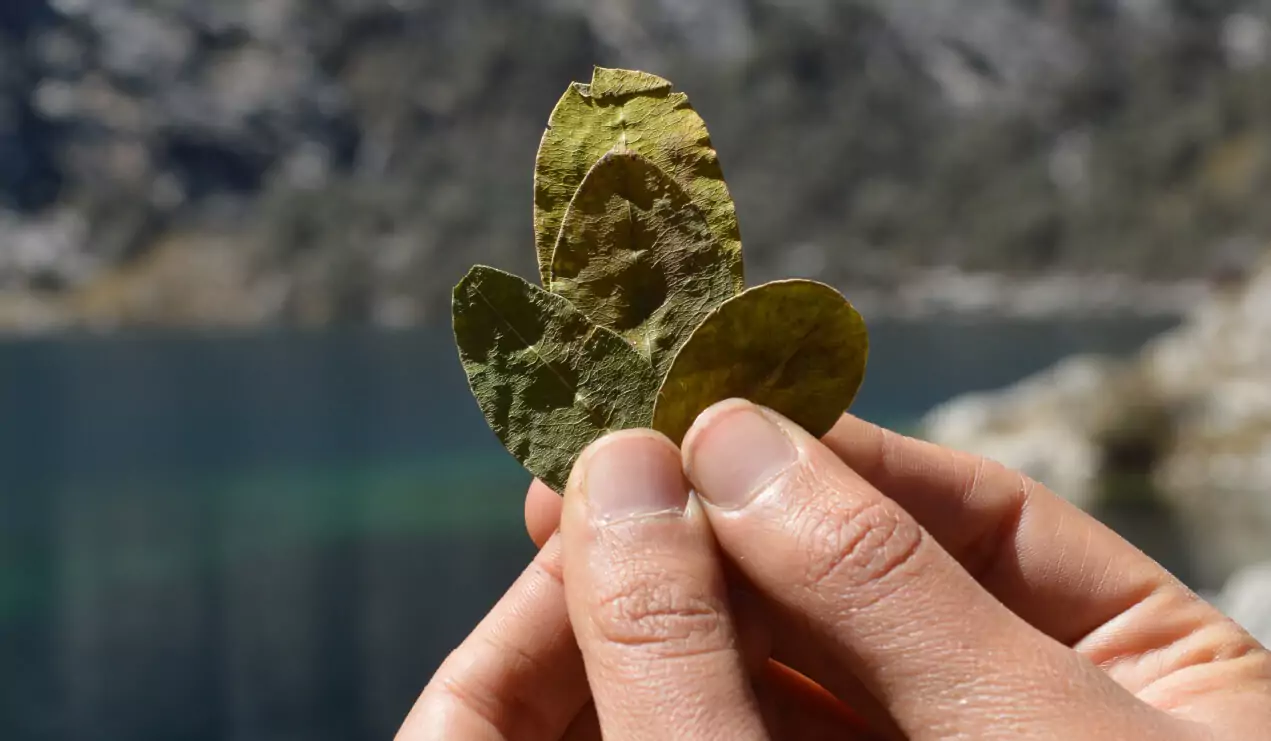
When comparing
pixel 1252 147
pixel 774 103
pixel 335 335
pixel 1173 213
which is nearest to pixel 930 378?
pixel 335 335

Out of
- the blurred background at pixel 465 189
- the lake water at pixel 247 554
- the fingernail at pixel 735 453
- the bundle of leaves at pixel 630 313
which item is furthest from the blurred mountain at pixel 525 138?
the fingernail at pixel 735 453

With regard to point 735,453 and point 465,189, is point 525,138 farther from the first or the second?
point 735,453

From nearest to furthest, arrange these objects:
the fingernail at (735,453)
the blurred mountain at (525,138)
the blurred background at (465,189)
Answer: the fingernail at (735,453)
the blurred background at (465,189)
the blurred mountain at (525,138)

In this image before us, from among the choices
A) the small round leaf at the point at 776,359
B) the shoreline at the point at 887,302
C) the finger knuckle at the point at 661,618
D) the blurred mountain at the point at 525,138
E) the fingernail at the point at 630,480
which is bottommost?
the finger knuckle at the point at 661,618

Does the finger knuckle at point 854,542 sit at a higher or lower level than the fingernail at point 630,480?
lower

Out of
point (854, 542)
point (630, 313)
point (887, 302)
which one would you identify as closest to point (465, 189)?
point (887, 302)

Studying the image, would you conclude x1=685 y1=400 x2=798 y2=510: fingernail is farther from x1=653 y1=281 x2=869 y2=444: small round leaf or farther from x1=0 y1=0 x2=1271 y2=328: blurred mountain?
x1=0 y1=0 x2=1271 y2=328: blurred mountain

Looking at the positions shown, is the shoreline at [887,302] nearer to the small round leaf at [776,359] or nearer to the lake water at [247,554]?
the lake water at [247,554]
